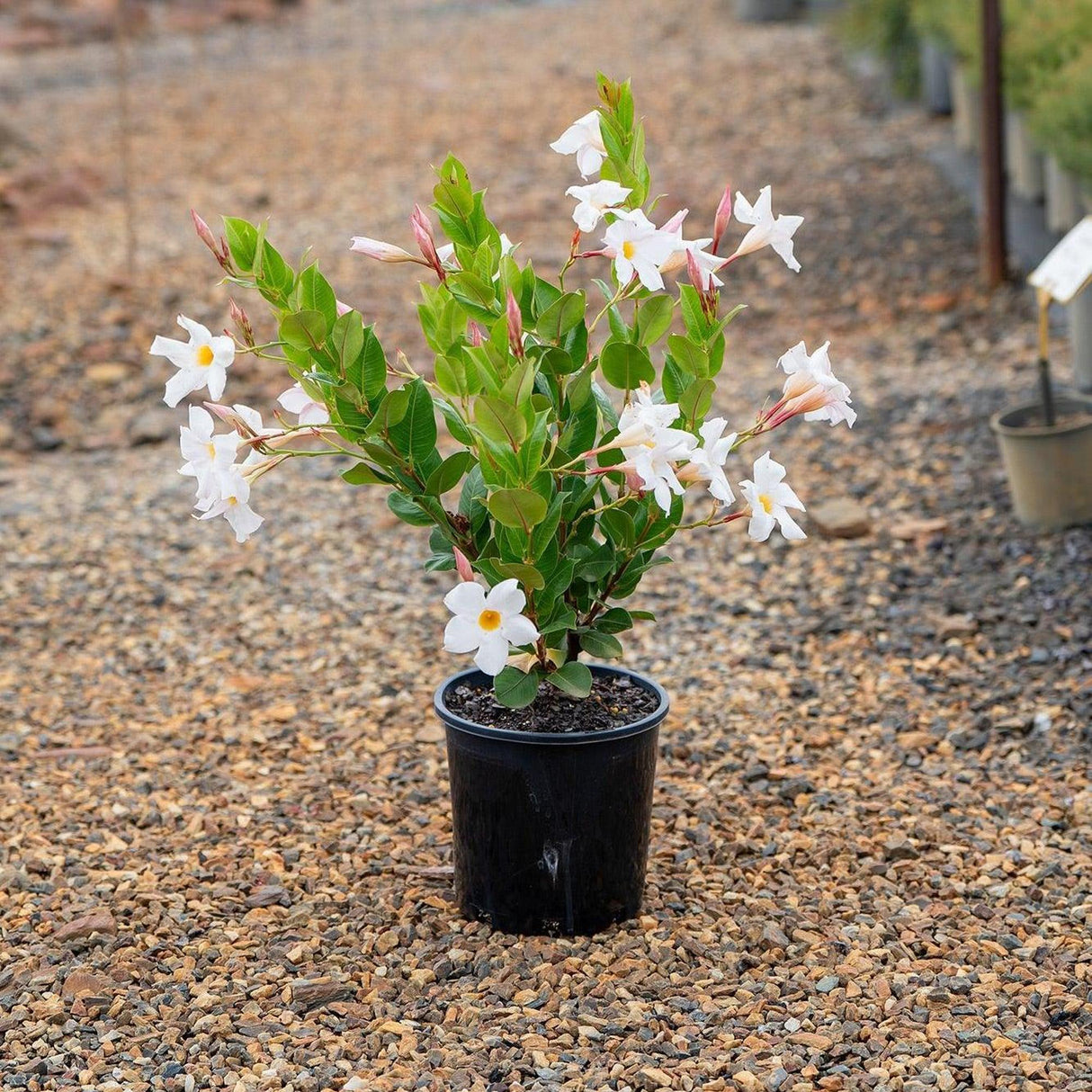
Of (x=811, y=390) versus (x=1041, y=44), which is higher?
(x=1041, y=44)

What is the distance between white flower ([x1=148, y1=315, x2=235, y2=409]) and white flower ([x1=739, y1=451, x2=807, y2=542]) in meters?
0.78

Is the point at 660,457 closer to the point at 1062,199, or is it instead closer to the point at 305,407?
the point at 305,407

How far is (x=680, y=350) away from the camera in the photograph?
93.4 inches

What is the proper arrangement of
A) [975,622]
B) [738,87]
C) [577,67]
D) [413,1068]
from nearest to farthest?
[413,1068]
[975,622]
[738,87]
[577,67]

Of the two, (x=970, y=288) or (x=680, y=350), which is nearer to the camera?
(x=680, y=350)

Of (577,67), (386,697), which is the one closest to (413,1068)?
(386,697)

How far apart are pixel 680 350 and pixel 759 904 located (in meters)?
1.02

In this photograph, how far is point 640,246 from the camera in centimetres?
223

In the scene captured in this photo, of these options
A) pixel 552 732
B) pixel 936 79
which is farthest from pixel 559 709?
pixel 936 79

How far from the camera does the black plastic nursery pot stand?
2.48 metres

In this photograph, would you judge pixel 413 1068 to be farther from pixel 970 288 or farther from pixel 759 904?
pixel 970 288

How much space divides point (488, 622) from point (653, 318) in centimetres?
59

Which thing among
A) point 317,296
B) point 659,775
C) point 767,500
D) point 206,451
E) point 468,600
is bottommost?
point 659,775

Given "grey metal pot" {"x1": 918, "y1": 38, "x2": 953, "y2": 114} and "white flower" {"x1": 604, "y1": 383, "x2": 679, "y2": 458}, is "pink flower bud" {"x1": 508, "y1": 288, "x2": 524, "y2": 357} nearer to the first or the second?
"white flower" {"x1": 604, "y1": 383, "x2": 679, "y2": 458}
